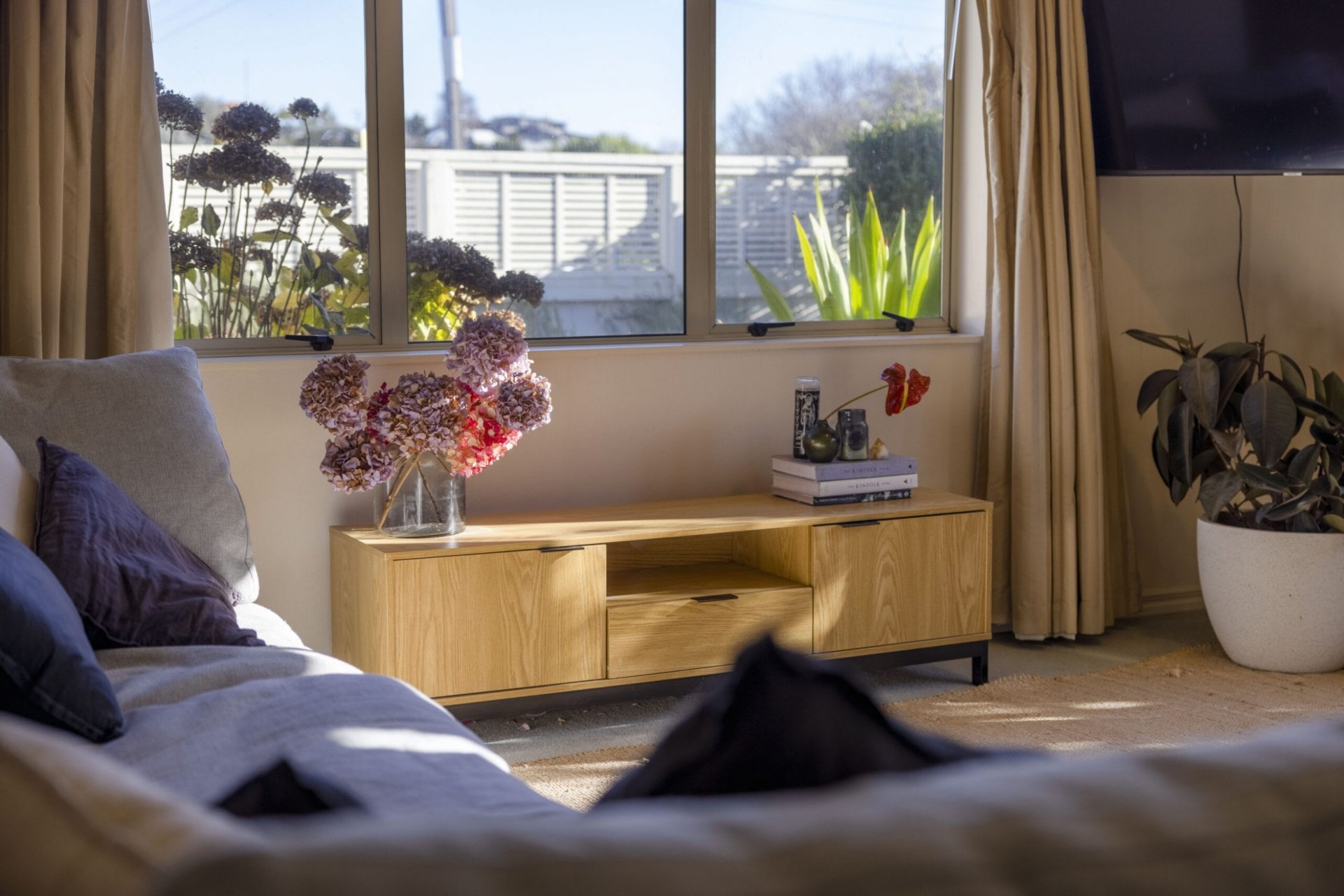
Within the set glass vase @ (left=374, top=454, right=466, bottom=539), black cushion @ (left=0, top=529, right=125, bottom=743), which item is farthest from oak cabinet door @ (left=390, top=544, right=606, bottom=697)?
black cushion @ (left=0, top=529, right=125, bottom=743)

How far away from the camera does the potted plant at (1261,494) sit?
338 cm

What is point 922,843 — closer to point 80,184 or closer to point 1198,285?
point 80,184

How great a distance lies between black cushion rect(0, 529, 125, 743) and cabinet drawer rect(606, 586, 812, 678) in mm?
1516

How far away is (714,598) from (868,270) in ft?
4.43

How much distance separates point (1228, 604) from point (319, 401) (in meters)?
2.39

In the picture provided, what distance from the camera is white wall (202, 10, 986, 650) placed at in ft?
10.3

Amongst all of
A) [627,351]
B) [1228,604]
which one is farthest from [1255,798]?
[1228,604]

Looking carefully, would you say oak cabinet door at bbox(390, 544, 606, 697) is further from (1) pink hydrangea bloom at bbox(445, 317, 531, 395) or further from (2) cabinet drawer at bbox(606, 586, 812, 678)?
(1) pink hydrangea bloom at bbox(445, 317, 531, 395)

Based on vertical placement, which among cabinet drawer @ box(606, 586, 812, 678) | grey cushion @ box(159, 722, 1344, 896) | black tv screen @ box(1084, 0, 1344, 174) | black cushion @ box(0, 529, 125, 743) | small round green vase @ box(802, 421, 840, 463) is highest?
black tv screen @ box(1084, 0, 1344, 174)

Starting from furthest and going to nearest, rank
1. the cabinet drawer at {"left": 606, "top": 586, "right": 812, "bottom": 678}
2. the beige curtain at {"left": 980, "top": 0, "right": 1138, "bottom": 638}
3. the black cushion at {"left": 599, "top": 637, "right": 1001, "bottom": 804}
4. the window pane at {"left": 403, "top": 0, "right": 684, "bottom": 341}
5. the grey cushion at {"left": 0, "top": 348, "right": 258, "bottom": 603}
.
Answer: the beige curtain at {"left": 980, "top": 0, "right": 1138, "bottom": 638} < the window pane at {"left": 403, "top": 0, "right": 684, "bottom": 341} < the cabinet drawer at {"left": 606, "top": 586, "right": 812, "bottom": 678} < the grey cushion at {"left": 0, "top": 348, "right": 258, "bottom": 603} < the black cushion at {"left": 599, "top": 637, "right": 1001, "bottom": 804}

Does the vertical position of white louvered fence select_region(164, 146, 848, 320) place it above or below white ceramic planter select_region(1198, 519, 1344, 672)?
above

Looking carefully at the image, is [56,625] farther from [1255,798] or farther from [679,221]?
[679,221]

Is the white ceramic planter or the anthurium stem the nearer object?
the white ceramic planter

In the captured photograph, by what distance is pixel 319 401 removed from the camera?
2.84 metres
